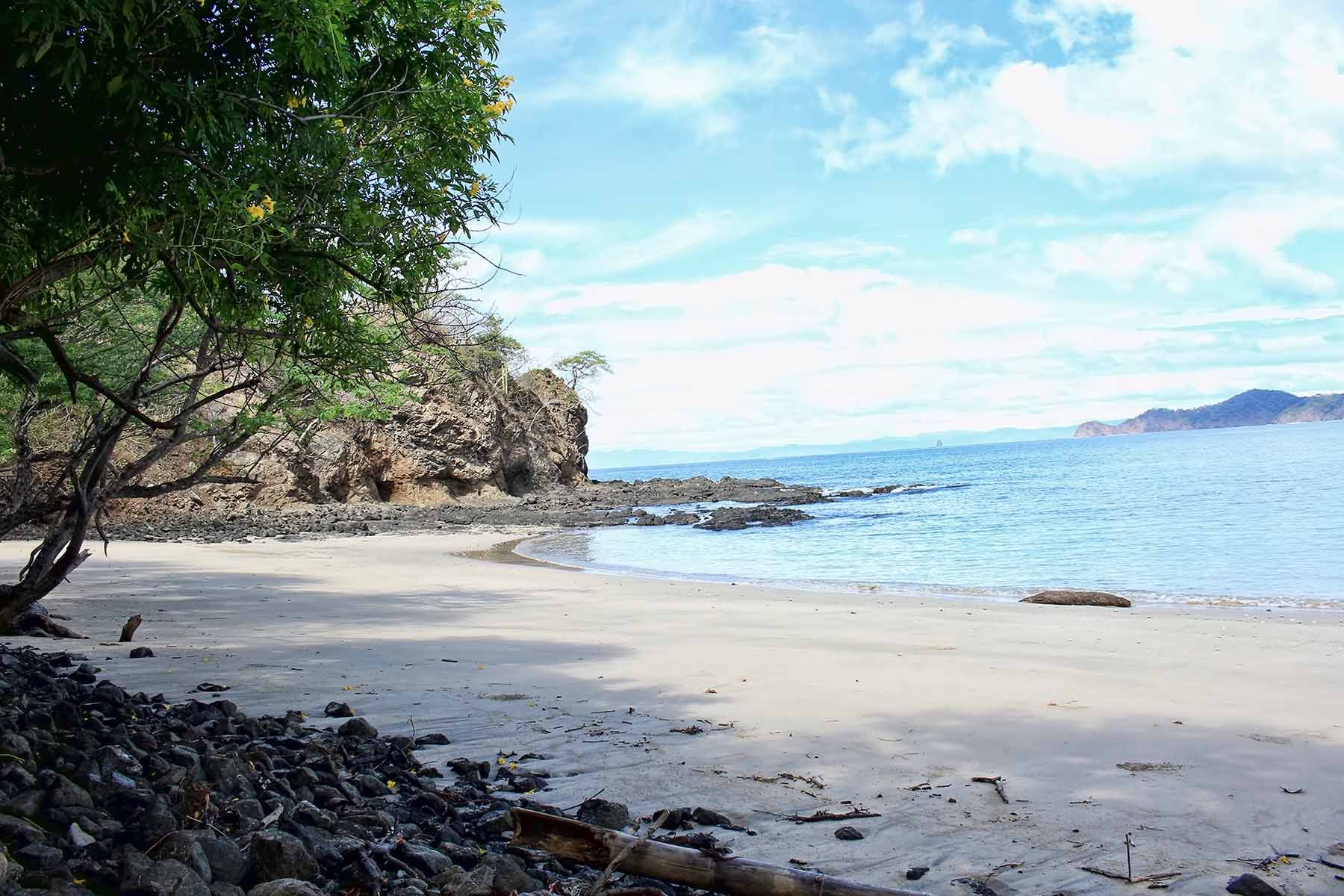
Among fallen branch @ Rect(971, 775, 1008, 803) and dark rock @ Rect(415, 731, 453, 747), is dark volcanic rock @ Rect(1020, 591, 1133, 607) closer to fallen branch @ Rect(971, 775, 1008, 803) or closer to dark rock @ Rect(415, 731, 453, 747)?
fallen branch @ Rect(971, 775, 1008, 803)

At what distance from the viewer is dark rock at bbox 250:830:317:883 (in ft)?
10.8

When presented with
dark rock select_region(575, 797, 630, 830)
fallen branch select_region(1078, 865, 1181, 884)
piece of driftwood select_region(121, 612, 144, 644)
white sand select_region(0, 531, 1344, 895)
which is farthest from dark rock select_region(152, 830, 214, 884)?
piece of driftwood select_region(121, 612, 144, 644)

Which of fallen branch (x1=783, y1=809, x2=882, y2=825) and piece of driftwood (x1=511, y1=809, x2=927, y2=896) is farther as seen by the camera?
fallen branch (x1=783, y1=809, x2=882, y2=825)

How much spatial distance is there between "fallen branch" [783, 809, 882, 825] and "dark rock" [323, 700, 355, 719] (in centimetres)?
318

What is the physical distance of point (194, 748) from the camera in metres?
4.75

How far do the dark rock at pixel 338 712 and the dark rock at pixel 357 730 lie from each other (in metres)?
0.57

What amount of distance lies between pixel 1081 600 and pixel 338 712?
11602 mm

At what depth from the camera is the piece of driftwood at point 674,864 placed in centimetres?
312

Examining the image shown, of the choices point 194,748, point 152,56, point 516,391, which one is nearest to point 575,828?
point 194,748

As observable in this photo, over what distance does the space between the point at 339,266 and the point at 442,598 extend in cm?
1004

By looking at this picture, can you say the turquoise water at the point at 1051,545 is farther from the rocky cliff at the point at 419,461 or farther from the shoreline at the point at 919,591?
the rocky cliff at the point at 419,461

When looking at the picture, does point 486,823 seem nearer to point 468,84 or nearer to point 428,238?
point 428,238

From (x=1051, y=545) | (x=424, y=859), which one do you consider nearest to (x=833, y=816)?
(x=424, y=859)

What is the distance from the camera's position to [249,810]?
3846mm
